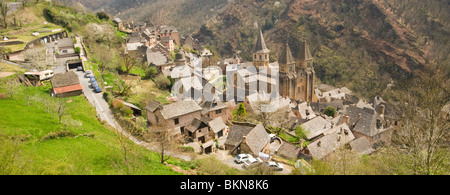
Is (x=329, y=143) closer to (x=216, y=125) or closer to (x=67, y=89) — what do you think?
(x=216, y=125)

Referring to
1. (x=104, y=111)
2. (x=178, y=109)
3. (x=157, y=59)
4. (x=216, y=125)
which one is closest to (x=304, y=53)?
(x=157, y=59)

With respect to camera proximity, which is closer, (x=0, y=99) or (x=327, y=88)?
(x=0, y=99)

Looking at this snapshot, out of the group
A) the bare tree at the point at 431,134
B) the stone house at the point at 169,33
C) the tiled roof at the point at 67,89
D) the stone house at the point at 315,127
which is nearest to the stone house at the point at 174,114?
the tiled roof at the point at 67,89

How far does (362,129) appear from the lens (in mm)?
42969

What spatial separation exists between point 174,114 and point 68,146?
40.4 feet

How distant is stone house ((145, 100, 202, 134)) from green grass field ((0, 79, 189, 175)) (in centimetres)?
528

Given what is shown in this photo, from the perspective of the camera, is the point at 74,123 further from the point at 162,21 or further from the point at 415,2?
the point at 162,21

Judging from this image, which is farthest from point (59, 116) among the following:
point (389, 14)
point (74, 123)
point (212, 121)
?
point (389, 14)

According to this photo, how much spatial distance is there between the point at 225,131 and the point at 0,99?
75.4ft

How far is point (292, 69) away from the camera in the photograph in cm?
6209

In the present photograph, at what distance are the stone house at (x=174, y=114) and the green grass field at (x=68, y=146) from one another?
5.28 meters

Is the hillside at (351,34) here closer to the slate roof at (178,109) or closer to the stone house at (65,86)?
the slate roof at (178,109)

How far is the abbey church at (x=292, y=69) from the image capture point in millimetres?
60688

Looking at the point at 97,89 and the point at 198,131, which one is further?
the point at 97,89
